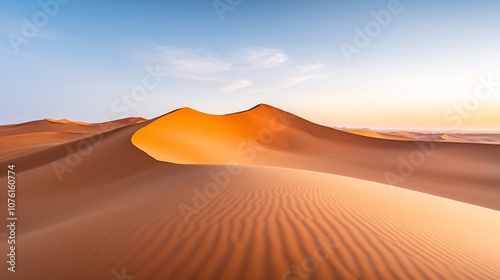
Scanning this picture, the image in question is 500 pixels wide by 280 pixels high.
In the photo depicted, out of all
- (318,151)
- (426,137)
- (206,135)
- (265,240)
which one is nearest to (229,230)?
(265,240)

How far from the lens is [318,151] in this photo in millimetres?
26875

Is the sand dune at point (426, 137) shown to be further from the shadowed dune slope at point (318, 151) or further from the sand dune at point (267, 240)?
the sand dune at point (267, 240)

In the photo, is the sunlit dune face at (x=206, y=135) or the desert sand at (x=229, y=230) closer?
the desert sand at (x=229, y=230)

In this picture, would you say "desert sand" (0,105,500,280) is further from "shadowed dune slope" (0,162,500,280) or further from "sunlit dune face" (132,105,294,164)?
"sunlit dune face" (132,105,294,164)

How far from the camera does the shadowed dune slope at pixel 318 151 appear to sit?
1434 cm

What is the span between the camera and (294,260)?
2.80m

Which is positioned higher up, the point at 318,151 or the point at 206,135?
the point at 206,135

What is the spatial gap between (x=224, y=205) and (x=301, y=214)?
150 centimetres

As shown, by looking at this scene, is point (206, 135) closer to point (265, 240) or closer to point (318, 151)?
point (318, 151)

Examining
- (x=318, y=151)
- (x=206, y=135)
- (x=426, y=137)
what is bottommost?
(x=318, y=151)

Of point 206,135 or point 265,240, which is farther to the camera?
point 206,135

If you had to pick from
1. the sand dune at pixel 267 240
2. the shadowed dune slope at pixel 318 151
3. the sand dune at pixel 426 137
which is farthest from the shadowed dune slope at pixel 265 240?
the sand dune at pixel 426 137

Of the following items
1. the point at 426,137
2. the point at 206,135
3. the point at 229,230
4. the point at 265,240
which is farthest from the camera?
the point at 426,137

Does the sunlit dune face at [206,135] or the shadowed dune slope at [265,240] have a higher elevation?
the sunlit dune face at [206,135]
